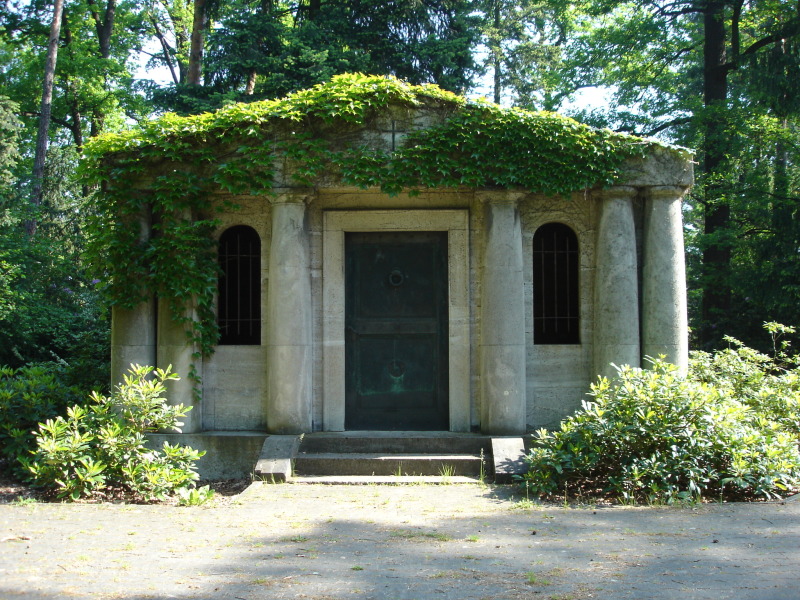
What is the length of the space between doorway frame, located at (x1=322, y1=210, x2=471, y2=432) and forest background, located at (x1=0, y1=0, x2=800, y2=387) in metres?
5.14

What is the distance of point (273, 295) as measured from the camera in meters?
9.12

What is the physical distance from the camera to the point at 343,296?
950 cm

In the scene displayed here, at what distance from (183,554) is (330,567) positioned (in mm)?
1019

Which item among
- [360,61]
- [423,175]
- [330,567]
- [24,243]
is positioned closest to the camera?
[330,567]

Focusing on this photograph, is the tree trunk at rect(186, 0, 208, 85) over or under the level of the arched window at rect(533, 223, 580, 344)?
over

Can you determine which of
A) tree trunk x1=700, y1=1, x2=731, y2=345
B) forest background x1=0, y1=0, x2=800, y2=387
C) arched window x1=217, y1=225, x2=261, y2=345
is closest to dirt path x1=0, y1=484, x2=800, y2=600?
arched window x1=217, y1=225, x2=261, y2=345

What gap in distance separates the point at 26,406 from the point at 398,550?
18.3 ft

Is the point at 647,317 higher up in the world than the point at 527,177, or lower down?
lower down

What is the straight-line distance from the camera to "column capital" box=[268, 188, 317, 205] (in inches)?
357

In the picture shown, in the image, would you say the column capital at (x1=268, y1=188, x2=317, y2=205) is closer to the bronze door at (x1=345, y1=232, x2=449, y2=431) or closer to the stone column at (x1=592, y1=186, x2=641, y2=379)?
the bronze door at (x1=345, y1=232, x2=449, y2=431)

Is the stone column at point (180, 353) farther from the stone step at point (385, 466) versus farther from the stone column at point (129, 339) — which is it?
the stone step at point (385, 466)

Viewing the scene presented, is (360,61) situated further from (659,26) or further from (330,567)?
(330,567)

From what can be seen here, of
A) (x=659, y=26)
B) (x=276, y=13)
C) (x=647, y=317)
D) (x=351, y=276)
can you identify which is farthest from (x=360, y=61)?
(x=647, y=317)

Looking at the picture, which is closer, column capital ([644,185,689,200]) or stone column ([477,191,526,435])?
stone column ([477,191,526,435])
